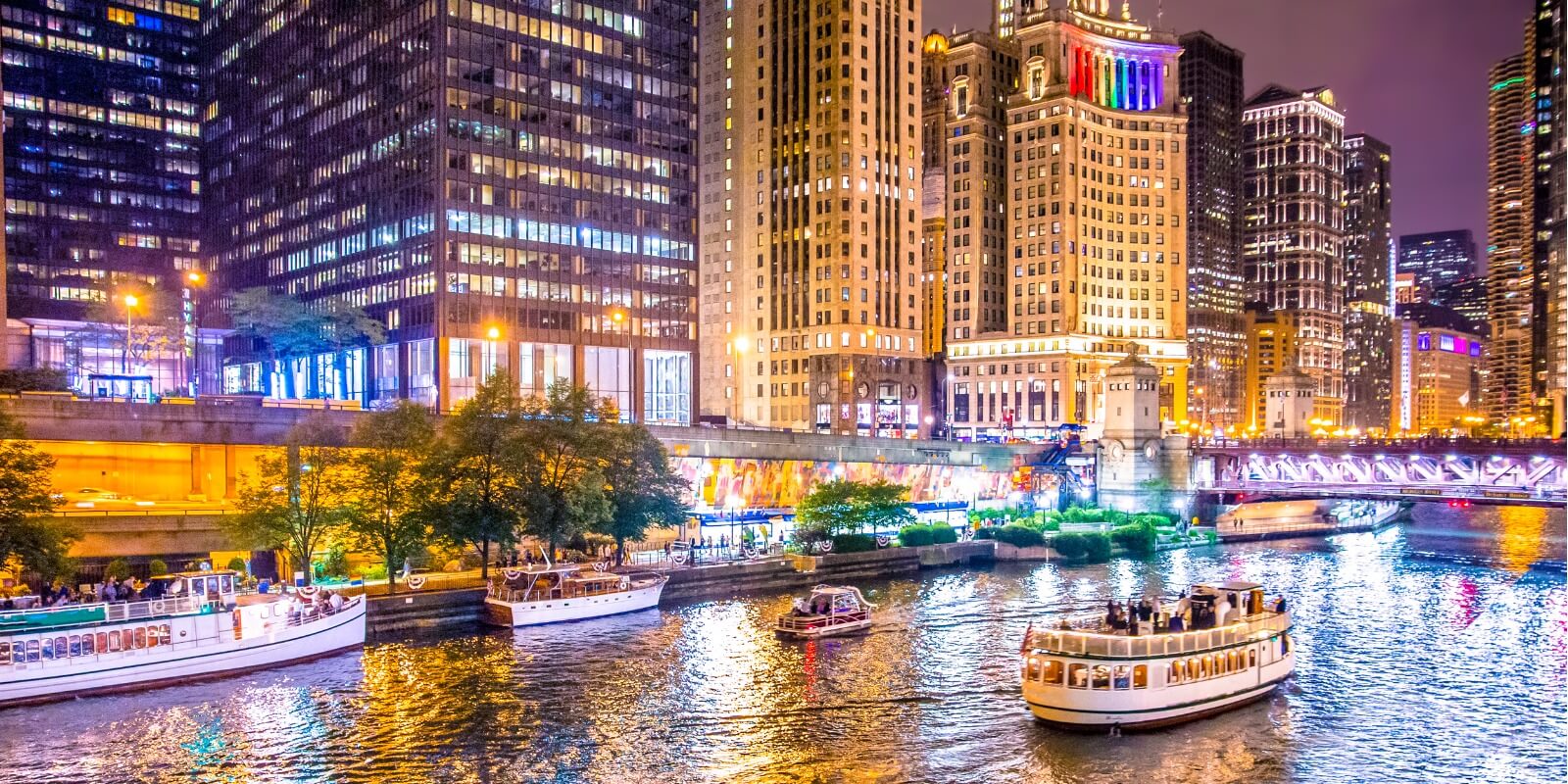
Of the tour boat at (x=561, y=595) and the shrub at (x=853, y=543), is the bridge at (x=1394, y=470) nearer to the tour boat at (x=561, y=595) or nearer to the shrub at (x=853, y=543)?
the shrub at (x=853, y=543)

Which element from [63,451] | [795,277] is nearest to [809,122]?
[795,277]

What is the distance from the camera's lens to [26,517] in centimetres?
6744

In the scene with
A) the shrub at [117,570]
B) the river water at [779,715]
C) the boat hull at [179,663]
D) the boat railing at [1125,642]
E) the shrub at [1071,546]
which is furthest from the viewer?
the shrub at [1071,546]

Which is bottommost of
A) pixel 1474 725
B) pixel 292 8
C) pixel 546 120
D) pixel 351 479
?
pixel 1474 725

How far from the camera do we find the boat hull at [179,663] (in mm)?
57625

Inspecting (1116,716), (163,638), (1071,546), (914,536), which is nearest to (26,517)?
(163,638)

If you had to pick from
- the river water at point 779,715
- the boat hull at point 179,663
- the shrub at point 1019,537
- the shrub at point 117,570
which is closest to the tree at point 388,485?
the boat hull at point 179,663

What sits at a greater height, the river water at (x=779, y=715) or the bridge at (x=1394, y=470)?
the bridge at (x=1394, y=470)

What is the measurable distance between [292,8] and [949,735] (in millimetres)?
170332

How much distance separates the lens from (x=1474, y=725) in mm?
55531

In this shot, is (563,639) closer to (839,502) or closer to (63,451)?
(839,502)

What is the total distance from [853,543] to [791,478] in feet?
91.3

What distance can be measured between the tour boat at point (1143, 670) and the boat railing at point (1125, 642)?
0.04 m

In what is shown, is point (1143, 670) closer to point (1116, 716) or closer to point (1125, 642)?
point (1125, 642)
